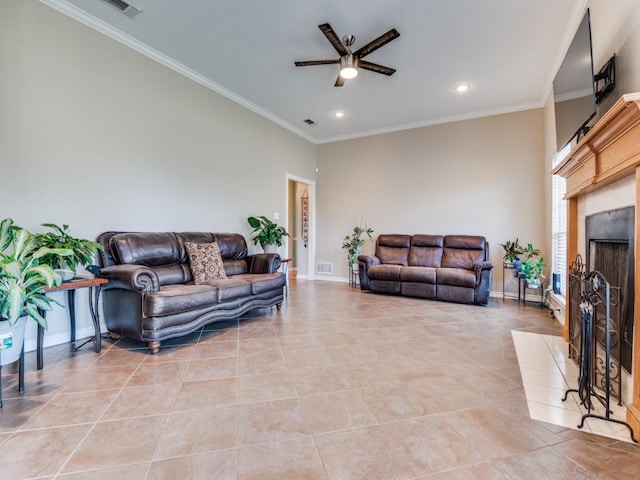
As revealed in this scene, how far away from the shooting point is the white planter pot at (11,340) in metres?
1.66

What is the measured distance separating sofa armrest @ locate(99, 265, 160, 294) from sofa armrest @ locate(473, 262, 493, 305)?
4.09m

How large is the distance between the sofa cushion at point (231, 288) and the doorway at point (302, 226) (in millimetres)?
2469

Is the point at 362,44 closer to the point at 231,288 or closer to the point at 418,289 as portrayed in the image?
the point at 231,288

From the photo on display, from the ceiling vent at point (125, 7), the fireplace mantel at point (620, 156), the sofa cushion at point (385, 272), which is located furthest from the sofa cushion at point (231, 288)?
the fireplace mantel at point (620, 156)

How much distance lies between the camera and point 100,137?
3.05 metres

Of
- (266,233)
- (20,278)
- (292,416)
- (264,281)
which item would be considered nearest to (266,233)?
(266,233)

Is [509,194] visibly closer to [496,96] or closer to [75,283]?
[496,96]

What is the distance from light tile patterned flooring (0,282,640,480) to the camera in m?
1.30

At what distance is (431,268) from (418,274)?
1.17ft

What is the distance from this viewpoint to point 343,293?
5.20 metres

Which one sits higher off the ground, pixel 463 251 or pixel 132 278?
pixel 463 251

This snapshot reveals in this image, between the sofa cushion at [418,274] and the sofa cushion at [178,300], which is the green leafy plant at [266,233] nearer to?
the sofa cushion at [178,300]

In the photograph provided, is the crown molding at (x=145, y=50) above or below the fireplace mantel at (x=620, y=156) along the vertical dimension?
above

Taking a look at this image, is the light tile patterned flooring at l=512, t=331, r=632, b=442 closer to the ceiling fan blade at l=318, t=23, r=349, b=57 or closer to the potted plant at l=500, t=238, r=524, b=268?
the potted plant at l=500, t=238, r=524, b=268
